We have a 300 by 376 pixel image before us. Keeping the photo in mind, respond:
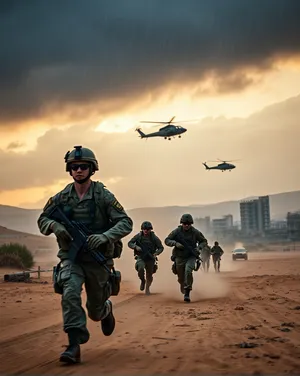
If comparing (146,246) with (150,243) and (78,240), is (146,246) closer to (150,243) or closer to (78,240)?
(150,243)

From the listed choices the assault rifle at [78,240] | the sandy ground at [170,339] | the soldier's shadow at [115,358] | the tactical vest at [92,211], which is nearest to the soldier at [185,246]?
the sandy ground at [170,339]

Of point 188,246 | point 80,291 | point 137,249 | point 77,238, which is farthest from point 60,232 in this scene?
point 137,249

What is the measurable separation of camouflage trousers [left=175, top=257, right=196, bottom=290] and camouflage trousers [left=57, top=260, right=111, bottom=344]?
8.88 m

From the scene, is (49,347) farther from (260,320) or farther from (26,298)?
(26,298)

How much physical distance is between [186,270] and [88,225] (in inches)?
377

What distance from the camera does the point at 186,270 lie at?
18031 mm

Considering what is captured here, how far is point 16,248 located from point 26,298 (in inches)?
1088

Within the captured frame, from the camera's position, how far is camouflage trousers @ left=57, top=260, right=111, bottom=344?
810cm

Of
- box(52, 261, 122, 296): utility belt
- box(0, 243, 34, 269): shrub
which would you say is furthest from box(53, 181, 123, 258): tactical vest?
box(0, 243, 34, 269): shrub

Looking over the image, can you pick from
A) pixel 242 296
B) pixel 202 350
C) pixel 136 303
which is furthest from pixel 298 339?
pixel 242 296

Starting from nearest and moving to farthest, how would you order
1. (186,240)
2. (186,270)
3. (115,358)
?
(115,358) < (186,270) < (186,240)

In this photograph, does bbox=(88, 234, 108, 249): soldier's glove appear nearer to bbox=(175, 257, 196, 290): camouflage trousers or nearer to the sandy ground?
the sandy ground

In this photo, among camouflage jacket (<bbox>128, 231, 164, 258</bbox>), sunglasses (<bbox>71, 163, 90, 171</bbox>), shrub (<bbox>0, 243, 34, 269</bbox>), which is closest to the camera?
sunglasses (<bbox>71, 163, 90, 171</bbox>)

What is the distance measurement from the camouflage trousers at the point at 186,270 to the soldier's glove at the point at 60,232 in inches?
379
